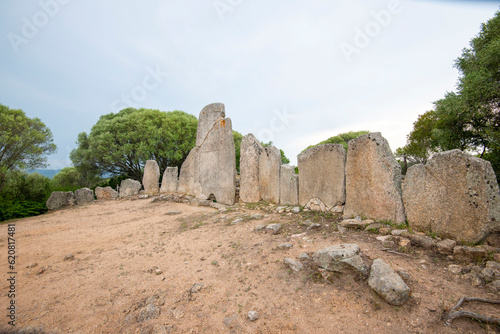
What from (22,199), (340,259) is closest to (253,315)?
(340,259)

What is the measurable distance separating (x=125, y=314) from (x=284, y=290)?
1.87m

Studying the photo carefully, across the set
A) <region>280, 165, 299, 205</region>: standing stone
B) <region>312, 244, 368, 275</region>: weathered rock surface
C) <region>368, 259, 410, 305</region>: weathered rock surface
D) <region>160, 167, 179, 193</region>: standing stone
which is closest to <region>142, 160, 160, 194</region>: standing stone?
<region>160, 167, 179, 193</region>: standing stone

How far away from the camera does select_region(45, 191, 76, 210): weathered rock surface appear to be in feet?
34.9

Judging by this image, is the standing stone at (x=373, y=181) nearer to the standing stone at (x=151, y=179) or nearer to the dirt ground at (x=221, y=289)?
the dirt ground at (x=221, y=289)

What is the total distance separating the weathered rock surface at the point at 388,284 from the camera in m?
2.30

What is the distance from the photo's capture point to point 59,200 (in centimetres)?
1083

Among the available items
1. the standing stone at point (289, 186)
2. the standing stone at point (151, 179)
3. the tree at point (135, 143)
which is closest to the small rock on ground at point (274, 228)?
the standing stone at point (289, 186)

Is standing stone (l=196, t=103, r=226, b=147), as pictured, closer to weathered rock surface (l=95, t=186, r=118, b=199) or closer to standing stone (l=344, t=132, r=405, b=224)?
standing stone (l=344, t=132, r=405, b=224)

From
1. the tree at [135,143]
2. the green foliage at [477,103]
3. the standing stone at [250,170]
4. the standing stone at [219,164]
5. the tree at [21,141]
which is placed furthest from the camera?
the tree at [135,143]

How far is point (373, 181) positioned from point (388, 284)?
2640 millimetres

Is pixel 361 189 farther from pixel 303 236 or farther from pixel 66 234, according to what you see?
pixel 66 234

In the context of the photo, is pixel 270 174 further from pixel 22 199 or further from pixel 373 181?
pixel 22 199

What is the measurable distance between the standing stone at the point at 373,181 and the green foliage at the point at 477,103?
8.83 meters

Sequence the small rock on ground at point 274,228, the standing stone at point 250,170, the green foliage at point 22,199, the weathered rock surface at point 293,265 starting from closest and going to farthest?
1. the weathered rock surface at point 293,265
2. the small rock on ground at point 274,228
3. the standing stone at point 250,170
4. the green foliage at point 22,199
